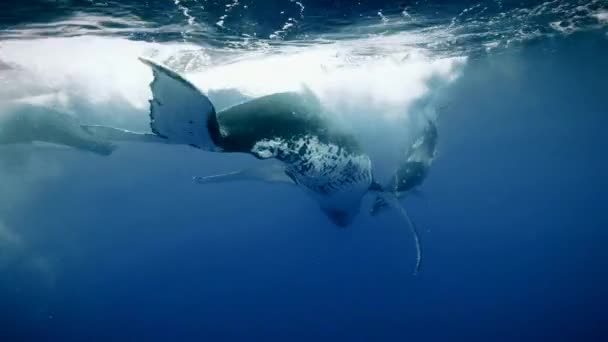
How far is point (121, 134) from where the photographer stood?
2984 millimetres

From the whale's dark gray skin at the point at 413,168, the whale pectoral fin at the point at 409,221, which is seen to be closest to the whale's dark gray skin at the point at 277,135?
the whale pectoral fin at the point at 409,221

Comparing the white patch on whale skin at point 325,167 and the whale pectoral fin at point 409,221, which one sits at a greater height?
the white patch on whale skin at point 325,167

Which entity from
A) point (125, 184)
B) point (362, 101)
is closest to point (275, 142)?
point (362, 101)

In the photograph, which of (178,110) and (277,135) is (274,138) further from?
(178,110)

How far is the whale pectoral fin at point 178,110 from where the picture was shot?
2271mm

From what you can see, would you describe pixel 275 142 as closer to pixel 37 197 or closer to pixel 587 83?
pixel 587 83

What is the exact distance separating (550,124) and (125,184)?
49097 mm

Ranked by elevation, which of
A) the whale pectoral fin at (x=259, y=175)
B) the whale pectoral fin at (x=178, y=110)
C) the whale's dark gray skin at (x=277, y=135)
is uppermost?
the whale pectoral fin at (x=178, y=110)

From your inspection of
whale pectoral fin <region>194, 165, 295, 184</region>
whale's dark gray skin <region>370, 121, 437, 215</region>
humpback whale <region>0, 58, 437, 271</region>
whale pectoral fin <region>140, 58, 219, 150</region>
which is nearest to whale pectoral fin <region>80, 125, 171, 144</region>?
humpback whale <region>0, 58, 437, 271</region>

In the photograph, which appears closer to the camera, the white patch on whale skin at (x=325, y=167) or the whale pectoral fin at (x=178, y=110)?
the whale pectoral fin at (x=178, y=110)

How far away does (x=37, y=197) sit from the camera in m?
44.7

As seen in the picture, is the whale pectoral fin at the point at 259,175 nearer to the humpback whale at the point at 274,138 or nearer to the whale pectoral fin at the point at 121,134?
the humpback whale at the point at 274,138

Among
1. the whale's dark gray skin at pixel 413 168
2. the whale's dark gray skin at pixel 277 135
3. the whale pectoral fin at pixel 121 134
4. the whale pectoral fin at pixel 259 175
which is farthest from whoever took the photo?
the whale's dark gray skin at pixel 413 168

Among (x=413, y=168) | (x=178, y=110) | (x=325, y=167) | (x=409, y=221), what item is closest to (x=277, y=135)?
(x=325, y=167)
